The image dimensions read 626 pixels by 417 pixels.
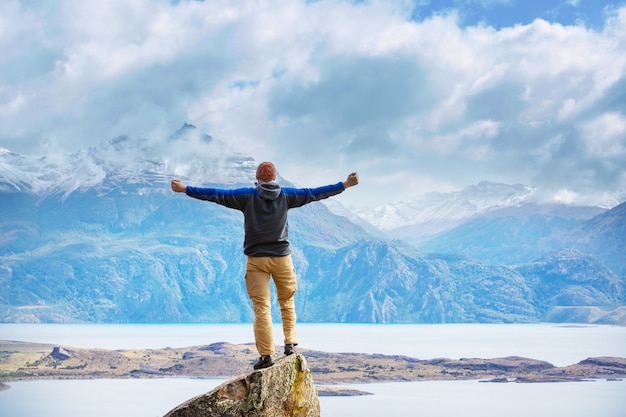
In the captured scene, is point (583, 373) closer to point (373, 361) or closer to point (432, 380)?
point (432, 380)

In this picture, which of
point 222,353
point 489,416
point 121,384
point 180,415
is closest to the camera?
point 180,415

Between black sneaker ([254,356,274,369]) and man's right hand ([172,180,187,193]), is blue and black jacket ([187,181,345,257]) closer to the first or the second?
man's right hand ([172,180,187,193])

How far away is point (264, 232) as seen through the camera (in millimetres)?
11492

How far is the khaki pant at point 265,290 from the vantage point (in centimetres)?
1155

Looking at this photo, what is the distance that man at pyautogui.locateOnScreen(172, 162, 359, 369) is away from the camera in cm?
1145

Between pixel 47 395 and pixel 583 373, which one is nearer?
pixel 47 395

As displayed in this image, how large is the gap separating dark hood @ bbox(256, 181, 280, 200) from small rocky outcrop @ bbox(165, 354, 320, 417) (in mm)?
2331

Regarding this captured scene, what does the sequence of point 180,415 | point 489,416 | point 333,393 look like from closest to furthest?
1. point 180,415
2. point 489,416
3. point 333,393

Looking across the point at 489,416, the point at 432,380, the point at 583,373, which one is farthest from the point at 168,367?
the point at 583,373

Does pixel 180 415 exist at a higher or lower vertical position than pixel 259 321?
lower

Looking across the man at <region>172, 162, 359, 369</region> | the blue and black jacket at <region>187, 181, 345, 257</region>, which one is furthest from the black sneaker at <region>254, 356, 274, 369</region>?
the blue and black jacket at <region>187, 181, 345, 257</region>

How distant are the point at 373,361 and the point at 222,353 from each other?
3405 cm

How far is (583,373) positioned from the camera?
602ft

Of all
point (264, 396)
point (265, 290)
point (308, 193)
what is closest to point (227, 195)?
point (308, 193)
